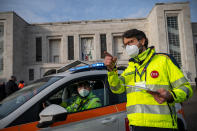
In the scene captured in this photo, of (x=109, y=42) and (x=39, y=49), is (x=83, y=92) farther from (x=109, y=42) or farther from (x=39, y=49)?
(x=39, y=49)

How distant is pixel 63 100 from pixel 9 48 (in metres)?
29.8

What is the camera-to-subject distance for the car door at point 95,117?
5.35 ft

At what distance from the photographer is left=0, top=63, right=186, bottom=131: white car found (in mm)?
1406

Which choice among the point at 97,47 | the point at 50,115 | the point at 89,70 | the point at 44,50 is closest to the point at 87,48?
the point at 97,47

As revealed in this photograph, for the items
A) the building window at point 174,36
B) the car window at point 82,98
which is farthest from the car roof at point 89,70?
the building window at point 174,36

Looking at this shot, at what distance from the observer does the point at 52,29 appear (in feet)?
102

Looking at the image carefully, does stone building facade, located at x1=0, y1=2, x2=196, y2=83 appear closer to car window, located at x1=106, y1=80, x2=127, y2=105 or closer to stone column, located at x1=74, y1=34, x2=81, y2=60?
stone column, located at x1=74, y1=34, x2=81, y2=60

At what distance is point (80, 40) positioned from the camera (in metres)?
Answer: 31.2

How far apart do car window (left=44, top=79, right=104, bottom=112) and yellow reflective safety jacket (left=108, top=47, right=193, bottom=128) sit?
624 mm

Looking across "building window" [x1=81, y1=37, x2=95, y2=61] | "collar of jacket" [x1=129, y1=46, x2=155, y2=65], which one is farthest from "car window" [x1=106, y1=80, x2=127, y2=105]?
"building window" [x1=81, y1=37, x2=95, y2=61]

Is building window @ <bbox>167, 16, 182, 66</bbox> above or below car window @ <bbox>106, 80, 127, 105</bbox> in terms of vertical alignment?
above

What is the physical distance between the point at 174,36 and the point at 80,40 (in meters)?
19.0

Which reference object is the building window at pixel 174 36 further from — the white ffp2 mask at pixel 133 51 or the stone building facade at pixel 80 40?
the white ffp2 mask at pixel 133 51

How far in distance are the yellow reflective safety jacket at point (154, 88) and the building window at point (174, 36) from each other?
95.2 feet
